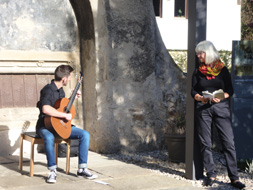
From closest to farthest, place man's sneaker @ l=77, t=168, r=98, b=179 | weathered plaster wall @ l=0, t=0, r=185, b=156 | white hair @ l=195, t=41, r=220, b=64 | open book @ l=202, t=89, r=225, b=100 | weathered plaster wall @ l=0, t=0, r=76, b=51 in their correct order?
open book @ l=202, t=89, r=225, b=100, white hair @ l=195, t=41, r=220, b=64, man's sneaker @ l=77, t=168, r=98, b=179, weathered plaster wall @ l=0, t=0, r=76, b=51, weathered plaster wall @ l=0, t=0, r=185, b=156

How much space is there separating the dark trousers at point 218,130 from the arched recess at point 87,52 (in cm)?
269

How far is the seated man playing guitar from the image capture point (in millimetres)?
6324

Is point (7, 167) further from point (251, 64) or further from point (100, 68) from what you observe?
point (251, 64)

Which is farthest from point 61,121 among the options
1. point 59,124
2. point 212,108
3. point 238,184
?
point 238,184

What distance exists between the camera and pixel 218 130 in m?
6.16

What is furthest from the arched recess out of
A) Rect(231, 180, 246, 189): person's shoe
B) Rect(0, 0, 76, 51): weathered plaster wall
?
Rect(231, 180, 246, 189): person's shoe

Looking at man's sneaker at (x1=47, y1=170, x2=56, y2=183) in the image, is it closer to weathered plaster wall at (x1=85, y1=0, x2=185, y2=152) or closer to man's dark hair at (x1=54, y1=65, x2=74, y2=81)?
man's dark hair at (x1=54, y1=65, x2=74, y2=81)

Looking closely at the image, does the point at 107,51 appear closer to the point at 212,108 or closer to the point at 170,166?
the point at 170,166

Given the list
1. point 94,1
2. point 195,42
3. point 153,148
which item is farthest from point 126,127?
point 195,42

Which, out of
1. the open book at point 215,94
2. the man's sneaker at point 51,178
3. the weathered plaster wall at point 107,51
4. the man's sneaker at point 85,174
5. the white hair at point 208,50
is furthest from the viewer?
the weathered plaster wall at point 107,51

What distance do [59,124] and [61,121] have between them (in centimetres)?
4

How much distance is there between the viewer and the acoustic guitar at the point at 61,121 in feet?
20.9

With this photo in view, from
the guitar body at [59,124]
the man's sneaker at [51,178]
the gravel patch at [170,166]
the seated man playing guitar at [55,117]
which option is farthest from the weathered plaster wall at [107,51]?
the man's sneaker at [51,178]

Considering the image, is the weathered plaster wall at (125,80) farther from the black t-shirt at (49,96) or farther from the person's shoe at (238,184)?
the person's shoe at (238,184)
